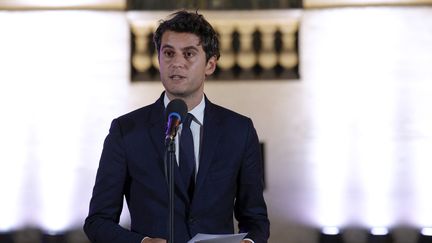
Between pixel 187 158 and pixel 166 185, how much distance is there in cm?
11

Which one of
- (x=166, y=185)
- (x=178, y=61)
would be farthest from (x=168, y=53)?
(x=166, y=185)

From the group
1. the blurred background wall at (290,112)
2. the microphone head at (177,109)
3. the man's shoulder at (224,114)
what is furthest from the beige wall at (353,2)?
the microphone head at (177,109)

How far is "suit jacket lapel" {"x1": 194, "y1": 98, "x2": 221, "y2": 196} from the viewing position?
7.92 feet

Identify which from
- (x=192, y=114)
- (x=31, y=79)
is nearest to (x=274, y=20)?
(x=31, y=79)

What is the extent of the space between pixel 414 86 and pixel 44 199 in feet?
7.99

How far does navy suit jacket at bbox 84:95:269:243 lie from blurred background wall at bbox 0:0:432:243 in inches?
108

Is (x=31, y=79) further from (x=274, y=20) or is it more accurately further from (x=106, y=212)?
(x=106, y=212)

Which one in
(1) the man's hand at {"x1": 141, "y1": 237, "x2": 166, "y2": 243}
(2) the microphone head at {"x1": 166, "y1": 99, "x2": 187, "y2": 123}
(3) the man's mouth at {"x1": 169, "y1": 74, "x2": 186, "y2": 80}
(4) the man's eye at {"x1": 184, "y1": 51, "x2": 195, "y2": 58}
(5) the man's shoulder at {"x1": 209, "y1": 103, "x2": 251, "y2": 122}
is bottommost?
(1) the man's hand at {"x1": 141, "y1": 237, "x2": 166, "y2": 243}

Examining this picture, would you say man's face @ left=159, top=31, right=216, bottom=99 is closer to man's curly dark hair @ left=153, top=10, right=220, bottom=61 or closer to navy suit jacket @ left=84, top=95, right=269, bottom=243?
man's curly dark hair @ left=153, top=10, right=220, bottom=61

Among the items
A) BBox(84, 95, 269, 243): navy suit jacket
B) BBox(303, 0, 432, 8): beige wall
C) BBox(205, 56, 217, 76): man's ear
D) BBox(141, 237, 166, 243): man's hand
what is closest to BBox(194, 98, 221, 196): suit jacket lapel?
BBox(84, 95, 269, 243): navy suit jacket

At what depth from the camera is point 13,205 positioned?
5289 mm

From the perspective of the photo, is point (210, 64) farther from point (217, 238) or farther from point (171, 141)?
point (217, 238)

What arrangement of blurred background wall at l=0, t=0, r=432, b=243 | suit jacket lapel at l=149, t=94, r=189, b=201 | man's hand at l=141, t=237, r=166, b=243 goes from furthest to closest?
1. blurred background wall at l=0, t=0, r=432, b=243
2. suit jacket lapel at l=149, t=94, r=189, b=201
3. man's hand at l=141, t=237, r=166, b=243

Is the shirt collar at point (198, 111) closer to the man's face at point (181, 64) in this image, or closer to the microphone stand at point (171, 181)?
the man's face at point (181, 64)
